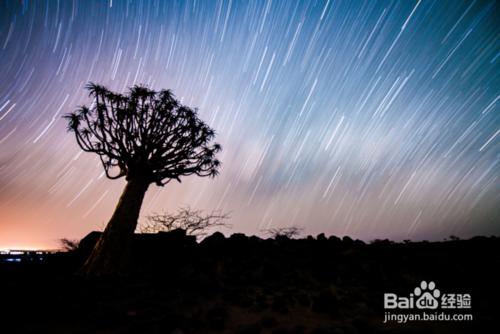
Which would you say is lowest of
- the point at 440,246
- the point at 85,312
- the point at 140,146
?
the point at 85,312

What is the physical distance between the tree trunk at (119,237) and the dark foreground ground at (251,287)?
566 mm

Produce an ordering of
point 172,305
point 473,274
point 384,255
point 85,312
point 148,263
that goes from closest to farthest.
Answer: point 85,312 < point 172,305 < point 473,274 < point 384,255 < point 148,263

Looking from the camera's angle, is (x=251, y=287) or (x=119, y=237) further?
(x=119, y=237)

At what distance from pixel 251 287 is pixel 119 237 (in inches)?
175

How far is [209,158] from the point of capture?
382 inches

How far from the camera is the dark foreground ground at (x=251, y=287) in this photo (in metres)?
3.48

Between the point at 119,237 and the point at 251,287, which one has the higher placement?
the point at 119,237

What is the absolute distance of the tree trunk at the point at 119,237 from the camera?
21.4ft

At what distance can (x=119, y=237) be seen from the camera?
22.7 feet

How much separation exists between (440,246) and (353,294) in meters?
3.82

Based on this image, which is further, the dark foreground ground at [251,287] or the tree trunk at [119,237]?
the tree trunk at [119,237]

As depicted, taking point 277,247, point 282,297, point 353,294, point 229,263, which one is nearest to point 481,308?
point 353,294

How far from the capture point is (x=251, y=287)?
531cm

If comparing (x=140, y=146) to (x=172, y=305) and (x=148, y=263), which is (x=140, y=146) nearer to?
(x=148, y=263)
